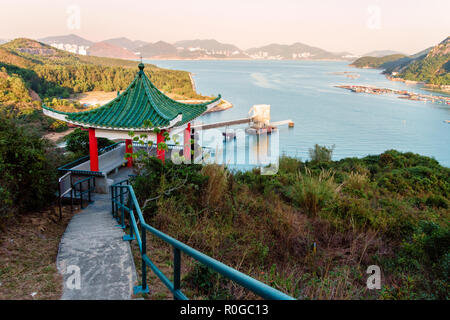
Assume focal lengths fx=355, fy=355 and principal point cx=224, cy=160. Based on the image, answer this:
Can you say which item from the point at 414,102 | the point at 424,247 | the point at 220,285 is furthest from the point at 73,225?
the point at 414,102

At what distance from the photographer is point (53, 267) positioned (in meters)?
4.19

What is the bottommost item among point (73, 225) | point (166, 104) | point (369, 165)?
point (369, 165)

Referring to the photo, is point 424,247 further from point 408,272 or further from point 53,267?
point 53,267

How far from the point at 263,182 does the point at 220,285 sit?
6.04 m

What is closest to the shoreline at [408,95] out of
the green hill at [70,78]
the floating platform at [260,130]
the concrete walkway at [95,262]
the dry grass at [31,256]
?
the green hill at [70,78]

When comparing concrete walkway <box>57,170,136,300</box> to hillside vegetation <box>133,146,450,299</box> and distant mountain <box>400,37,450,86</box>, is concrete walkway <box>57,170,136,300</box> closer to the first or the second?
hillside vegetation <box>133,146,450,299</box>

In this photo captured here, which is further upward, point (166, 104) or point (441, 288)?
point (166, 104)

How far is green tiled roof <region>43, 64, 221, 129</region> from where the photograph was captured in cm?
891

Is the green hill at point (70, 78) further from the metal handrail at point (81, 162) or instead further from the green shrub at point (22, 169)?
the green shrub at point (22, 169)

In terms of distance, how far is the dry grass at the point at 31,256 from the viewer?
3594 millimetres

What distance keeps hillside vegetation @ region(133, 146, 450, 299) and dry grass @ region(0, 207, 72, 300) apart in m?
1.37

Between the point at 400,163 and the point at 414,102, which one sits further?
the point at 414,102

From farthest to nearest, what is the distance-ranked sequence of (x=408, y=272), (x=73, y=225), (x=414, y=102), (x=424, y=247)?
(x=414, y=102) → (x=73, y=225) → (x=424, y=247) → (x=408, y=272)

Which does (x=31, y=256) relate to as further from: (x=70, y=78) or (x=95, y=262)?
(x=70, y=78)
